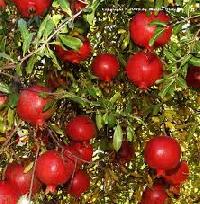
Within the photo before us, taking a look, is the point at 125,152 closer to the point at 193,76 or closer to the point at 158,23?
the point at 193,76

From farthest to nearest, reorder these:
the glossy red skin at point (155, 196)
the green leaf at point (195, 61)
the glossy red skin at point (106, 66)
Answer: the glossy red skin at point (155, 196)
the glossy red skin at point (106, 66)
the green leaf at point (195, 61)

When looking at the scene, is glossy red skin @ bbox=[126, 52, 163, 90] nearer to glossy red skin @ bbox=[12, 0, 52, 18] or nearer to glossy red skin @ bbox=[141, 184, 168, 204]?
glossy red skin @ bbox=[12, 0, 52, 18]

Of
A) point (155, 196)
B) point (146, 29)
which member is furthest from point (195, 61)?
point (155, 196)

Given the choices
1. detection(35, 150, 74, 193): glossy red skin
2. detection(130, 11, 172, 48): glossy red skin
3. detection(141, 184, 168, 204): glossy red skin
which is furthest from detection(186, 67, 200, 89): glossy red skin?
detection(141, 184, 168, 204): glossy red skin

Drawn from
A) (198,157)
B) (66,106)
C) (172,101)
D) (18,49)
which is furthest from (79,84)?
(198,157)

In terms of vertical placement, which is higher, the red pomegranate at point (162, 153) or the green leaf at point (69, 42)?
the green leaf at point (69, 42)

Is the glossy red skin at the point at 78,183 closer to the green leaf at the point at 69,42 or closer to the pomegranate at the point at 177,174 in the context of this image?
the pomegranate at the point at 177,174

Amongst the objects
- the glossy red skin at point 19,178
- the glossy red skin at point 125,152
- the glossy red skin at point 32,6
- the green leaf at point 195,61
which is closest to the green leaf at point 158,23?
the green leaf at point 195,61
